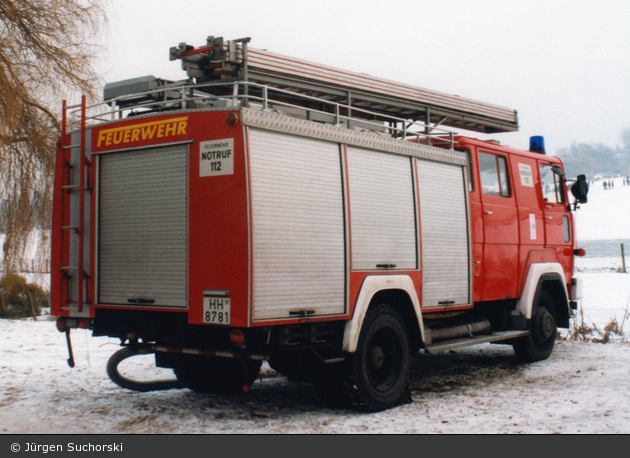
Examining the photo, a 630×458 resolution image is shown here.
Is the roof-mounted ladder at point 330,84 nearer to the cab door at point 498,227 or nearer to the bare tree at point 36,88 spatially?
the cab door at point 498,227

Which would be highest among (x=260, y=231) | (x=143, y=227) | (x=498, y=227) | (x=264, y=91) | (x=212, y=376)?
(x=264, y=91)

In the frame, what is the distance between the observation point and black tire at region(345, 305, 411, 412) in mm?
6562

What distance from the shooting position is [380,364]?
272 inches

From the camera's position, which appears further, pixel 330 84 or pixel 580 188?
pixel 580 188

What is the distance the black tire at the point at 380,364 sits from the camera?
6562mm

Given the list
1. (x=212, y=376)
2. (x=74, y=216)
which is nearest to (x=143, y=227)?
(x=74, y=216)

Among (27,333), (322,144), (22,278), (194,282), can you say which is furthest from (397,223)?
(22,278)

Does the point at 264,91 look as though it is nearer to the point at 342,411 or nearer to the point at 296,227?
the point at 296,227

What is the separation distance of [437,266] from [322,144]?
230 cm

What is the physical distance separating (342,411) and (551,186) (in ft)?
18.4

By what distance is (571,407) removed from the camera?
675 cm

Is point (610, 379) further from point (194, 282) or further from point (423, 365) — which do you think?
point (194, 282)

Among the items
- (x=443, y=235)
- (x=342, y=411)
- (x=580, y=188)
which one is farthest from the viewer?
(x=580, y=188)
